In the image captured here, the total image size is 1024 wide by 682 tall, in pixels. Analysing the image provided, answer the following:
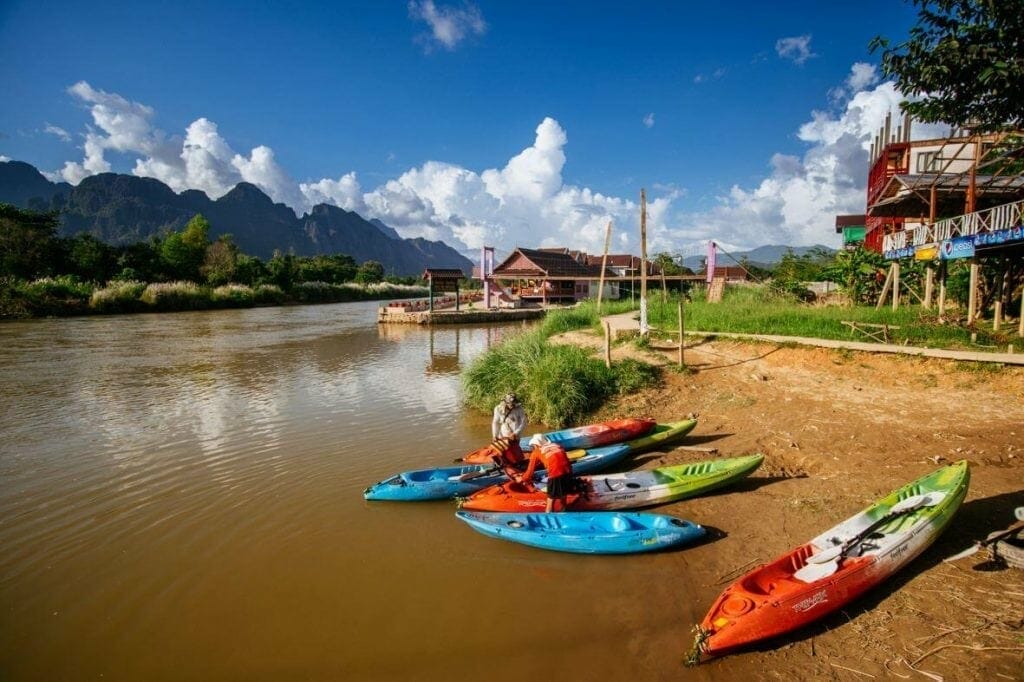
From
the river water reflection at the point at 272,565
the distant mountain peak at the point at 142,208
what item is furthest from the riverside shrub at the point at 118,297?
the distant mountain peak at the point at 142,208

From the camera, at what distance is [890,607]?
445cm

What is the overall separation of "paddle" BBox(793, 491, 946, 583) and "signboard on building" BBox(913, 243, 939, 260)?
10.8m

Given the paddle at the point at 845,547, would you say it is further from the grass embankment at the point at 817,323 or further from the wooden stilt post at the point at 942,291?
the wooden stilt post at the point at 942,291

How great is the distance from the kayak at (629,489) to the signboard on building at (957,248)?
9197 millimetres

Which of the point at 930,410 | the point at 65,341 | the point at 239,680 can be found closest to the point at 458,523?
the point at 239,680

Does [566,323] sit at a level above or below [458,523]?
above

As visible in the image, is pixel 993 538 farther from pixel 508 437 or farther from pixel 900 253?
pixel 900 253

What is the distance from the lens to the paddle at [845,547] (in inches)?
175

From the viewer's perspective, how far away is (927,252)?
13414 mm

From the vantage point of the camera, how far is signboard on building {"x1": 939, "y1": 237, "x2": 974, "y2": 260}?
11750 millimetres

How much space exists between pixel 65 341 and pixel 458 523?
85.8 feet

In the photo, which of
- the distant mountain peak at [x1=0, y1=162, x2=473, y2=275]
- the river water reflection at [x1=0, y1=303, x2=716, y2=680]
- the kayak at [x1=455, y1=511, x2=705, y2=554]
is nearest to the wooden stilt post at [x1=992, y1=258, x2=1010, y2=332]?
the kayak at [x1=455, y1=511, x2=705, y2=554]

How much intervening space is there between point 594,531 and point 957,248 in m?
12.4

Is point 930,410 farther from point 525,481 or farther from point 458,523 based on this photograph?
point 458,523
